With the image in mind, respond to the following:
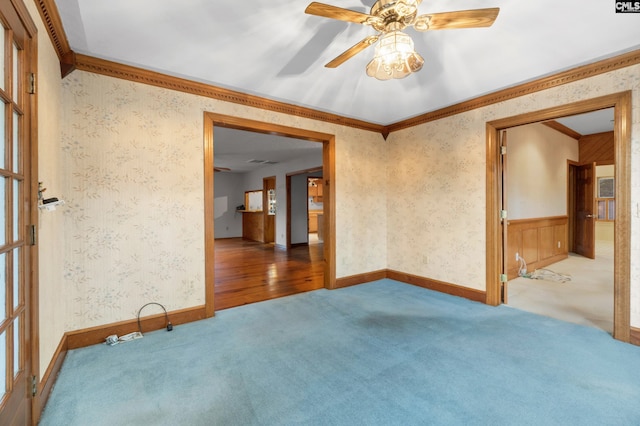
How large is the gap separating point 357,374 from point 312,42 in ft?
8.11

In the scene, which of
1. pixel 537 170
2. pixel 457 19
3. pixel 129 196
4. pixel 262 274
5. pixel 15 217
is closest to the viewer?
pixel 15 217

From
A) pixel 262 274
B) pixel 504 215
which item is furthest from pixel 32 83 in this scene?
pixel 504 215

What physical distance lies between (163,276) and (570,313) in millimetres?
4203

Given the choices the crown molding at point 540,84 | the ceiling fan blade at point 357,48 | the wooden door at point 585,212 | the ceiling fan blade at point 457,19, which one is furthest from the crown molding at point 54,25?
the wooden door at point 585,212

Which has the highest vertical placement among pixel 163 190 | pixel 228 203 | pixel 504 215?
pixel 228 203

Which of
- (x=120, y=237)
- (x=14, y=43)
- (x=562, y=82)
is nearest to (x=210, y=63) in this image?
(x=14, y=43)

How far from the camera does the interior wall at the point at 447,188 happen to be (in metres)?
3.07

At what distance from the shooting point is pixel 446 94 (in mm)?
3197

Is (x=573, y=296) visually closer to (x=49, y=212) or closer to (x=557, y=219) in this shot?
(x=557, y=219)

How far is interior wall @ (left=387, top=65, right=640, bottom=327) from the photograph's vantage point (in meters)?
3.07

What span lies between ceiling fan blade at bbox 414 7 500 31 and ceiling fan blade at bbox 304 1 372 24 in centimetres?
31

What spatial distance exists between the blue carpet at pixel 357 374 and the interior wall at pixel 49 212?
381 mm

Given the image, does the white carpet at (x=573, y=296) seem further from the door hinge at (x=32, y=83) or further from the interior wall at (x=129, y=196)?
the door hinge at (x=32, y=83)

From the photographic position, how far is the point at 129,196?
2.52m
